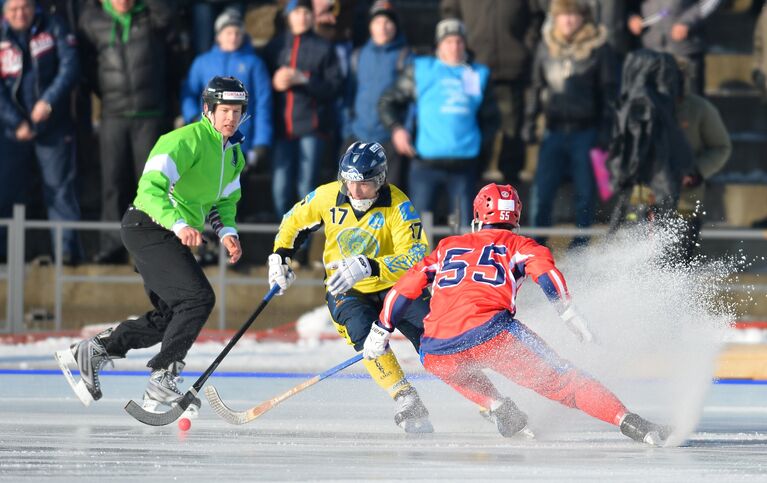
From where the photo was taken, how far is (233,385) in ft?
30.2

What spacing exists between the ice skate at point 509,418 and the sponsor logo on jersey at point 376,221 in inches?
47.1

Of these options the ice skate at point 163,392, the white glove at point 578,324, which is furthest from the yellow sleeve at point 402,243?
the ice skate at point 163,392

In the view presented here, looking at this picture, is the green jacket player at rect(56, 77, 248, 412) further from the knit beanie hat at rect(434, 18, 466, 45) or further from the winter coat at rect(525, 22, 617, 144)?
the winter coat at rect(525, 22, 617, 144)

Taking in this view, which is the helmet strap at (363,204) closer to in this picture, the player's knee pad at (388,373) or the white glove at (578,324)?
the player's knee pad at (388,373)

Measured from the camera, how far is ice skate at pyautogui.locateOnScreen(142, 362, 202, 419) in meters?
7.52

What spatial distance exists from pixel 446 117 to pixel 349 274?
4.14 meters

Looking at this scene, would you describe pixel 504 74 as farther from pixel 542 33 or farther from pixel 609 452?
pixel 609 452

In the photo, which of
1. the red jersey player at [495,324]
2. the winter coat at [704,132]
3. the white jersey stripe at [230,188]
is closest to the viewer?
the red jersey player at [495,324]

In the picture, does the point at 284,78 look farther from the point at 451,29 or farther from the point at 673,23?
the point at 673,23

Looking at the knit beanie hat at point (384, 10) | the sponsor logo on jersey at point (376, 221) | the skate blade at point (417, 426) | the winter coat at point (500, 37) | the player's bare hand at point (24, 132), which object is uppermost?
the knit beanie hat at point (384, 10)

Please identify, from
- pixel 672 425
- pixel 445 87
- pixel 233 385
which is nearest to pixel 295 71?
pixel 445 87

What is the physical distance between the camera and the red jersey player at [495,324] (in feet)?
22.2

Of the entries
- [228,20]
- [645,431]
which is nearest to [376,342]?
[645,431]

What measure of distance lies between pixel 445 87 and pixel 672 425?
4815mm
